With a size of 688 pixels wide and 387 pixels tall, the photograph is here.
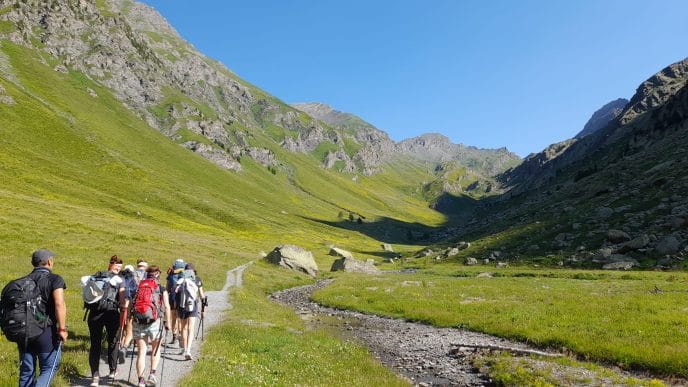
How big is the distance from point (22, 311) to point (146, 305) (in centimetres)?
487

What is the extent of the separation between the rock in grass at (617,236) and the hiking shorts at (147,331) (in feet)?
225

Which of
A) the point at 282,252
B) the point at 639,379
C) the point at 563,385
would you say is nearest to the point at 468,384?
the point at 563,385

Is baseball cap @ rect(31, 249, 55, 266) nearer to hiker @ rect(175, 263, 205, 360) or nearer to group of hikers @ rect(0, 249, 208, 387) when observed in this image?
group of hikers @ rect(0, 249, 208, 387)

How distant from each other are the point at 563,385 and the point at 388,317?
2150cm

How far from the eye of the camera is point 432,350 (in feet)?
85.7

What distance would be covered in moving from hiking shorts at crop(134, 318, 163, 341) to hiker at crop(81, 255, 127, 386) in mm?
691

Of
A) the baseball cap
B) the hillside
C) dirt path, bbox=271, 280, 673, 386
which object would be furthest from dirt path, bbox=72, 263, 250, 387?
the hillside

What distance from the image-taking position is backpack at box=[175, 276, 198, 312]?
60.8 ft

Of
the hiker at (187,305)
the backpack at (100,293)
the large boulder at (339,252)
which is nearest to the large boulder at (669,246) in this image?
the hiker at (187,305)

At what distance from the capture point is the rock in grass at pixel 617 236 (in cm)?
6153

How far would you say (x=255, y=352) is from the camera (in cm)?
2133

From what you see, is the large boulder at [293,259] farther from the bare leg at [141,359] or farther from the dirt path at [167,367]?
the bare leg at [141,359]

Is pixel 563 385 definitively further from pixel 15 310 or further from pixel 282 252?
pixel 282 252

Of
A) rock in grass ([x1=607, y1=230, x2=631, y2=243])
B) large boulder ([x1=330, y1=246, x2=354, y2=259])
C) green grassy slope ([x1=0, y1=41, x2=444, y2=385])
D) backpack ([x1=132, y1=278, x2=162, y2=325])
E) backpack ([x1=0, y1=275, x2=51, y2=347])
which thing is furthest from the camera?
large boulder ([x1=330, y1=246, x2=354, y2=259])
